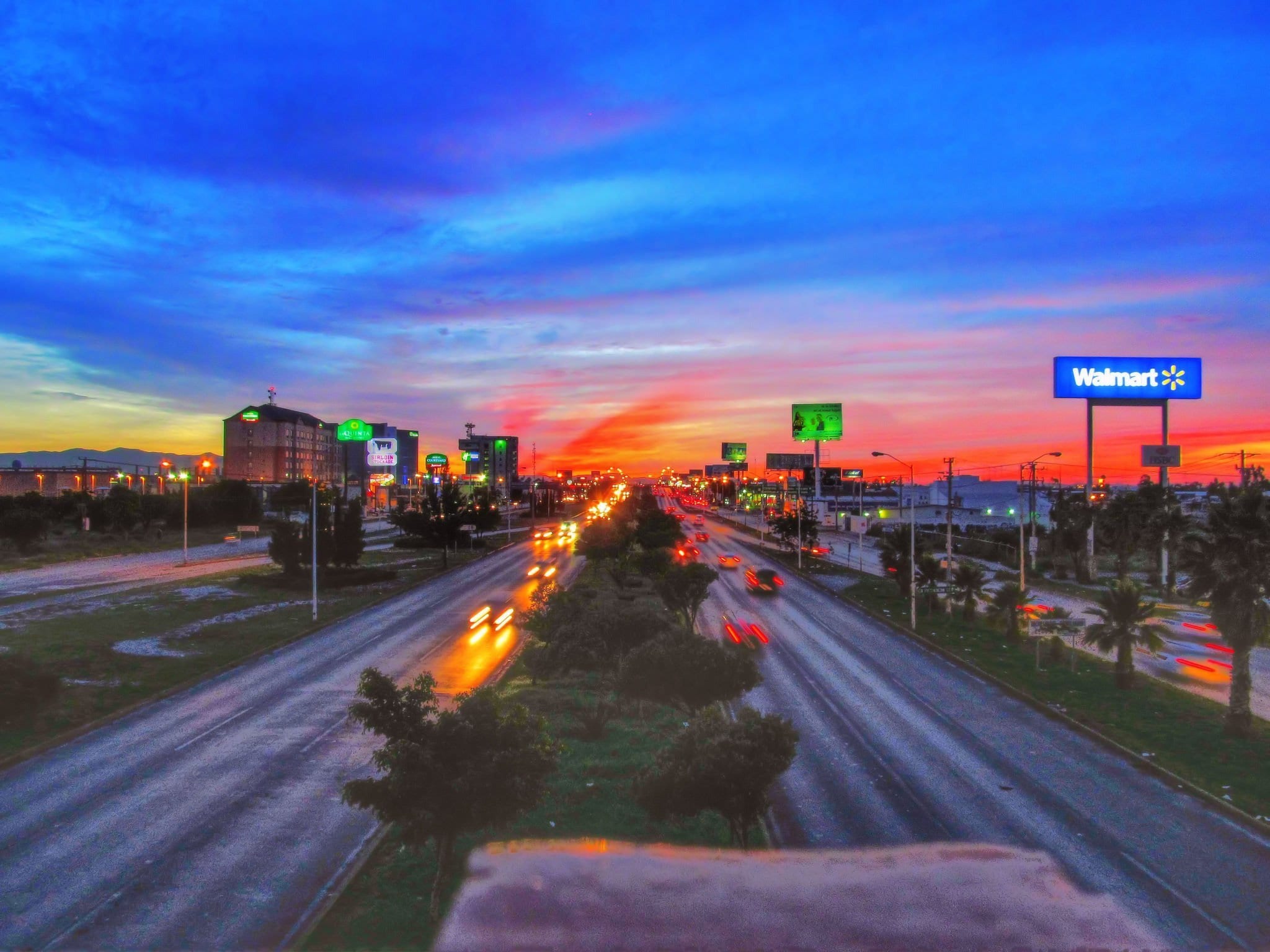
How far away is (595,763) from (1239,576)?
18.0 metres

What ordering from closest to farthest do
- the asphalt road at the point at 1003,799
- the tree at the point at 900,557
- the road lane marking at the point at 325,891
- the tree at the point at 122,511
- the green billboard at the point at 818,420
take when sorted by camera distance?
1. the road lane marking at the point at 325,891
2. the asphalt road at the point at 1003,799
3. the tree at the point at 900,557
4. the tree at the point at 122,511
5. the green billboard at the point at 818,420

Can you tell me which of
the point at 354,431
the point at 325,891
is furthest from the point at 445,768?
the point at 354,431

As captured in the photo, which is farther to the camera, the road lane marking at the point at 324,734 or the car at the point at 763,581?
the car at the point at 763,581

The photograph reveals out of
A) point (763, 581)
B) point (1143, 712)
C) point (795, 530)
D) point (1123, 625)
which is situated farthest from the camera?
point (795, 530)

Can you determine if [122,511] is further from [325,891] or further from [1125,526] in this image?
[1125,526]

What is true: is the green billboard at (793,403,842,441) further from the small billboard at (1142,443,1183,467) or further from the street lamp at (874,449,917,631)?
the street lamp at (874,449,917,631)

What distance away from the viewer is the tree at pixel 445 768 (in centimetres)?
1276

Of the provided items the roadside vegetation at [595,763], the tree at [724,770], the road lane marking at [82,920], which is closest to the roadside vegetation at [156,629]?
the road lane marking at [82,920]

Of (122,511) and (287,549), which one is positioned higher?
(122,511)

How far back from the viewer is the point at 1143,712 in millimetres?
26500

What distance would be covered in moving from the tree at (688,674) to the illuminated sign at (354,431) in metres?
106

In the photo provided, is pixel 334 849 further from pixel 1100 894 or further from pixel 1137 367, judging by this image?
pixel 1137 367

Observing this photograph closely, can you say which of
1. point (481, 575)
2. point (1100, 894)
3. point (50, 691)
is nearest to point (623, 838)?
point (1100, 894)

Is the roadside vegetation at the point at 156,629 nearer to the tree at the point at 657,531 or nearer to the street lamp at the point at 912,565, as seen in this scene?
the tree at the point at 657,531
